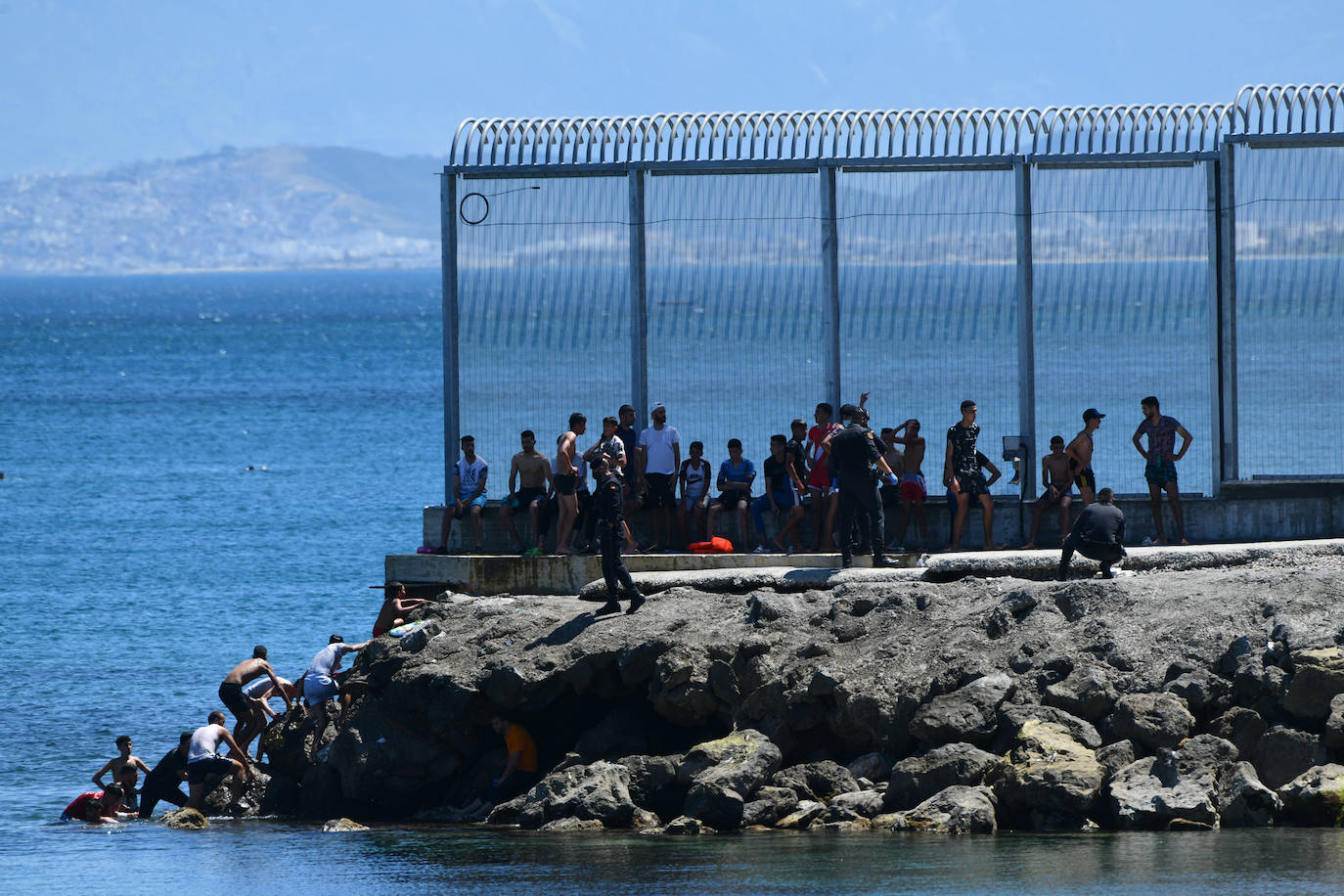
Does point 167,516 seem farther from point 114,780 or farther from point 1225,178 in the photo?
point 1225,178

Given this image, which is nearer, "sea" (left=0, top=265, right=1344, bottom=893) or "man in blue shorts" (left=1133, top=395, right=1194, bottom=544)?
"sea" (left=0, top=265, right=1344, bottom=893)

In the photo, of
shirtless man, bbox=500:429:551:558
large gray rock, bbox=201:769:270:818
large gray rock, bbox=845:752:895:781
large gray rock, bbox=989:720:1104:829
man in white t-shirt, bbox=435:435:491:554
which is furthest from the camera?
man in white t-shirt, bbox=435:435:491:554

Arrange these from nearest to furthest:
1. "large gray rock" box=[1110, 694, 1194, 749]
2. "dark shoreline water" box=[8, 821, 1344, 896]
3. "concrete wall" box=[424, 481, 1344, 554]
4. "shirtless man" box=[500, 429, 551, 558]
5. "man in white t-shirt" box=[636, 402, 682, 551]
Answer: "dark shoreline water" box=[8, 821, 1344, 896] → "large gray rock" box=[1110, 694, 1194, 749] → "man in white t-shirt" box=[636, 402, 682, 551] → "concrete wall" box=[424, 481, 1344, 554] → "shirtless man" box=[500, 429, 551, 558]

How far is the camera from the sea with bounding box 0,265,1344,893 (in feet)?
48.0

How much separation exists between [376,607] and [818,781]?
20434mm

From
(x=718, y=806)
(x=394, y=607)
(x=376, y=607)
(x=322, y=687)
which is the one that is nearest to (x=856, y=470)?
(x=718, y=806)

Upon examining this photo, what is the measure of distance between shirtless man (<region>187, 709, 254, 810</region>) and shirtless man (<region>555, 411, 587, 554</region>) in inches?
171

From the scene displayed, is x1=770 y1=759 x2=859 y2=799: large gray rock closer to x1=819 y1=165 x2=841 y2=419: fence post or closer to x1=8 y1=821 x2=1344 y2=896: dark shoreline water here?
x1=8 y1=821 x2=1344 y2=896: dark shoreline water

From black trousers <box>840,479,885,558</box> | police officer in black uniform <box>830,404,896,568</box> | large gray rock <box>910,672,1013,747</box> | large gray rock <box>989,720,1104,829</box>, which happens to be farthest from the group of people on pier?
large gray rock <box>989,720,1104,829</box>

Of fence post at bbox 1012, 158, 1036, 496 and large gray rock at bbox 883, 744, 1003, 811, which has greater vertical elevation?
fence post at bbox 1012, 158, 1036, 496

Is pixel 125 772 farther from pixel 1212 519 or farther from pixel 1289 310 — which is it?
pixel 1289 310

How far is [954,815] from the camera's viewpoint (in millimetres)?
15766

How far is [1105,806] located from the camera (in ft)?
51.9

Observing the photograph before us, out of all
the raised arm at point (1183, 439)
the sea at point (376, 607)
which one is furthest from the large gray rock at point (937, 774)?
the raised arm at point (1183, 439)
